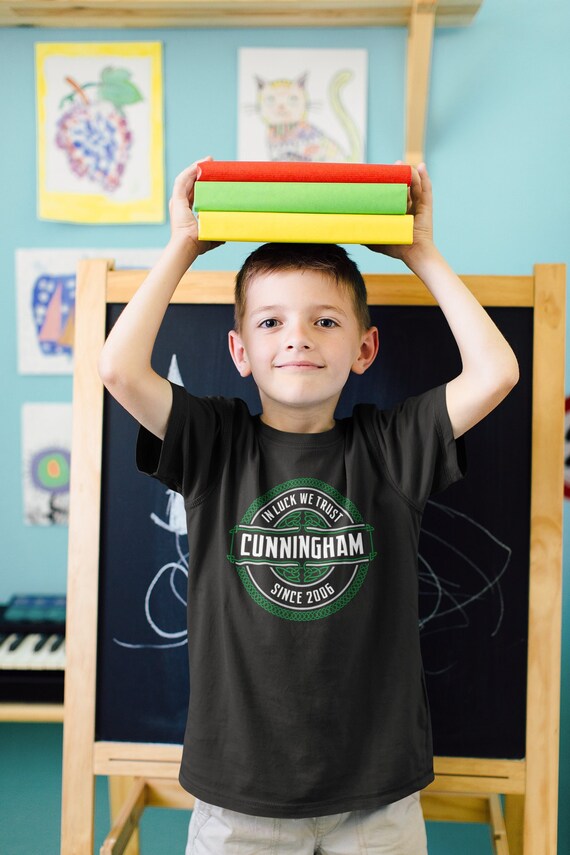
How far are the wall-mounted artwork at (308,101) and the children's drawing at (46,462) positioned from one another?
2.31 feet

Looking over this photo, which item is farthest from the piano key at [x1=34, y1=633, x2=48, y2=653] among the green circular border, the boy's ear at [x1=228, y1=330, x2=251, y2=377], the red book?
the red book

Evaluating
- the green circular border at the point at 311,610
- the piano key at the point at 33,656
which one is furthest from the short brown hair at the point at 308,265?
the piano key at the point at 33,656

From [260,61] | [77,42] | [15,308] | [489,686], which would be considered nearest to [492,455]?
[489,686]

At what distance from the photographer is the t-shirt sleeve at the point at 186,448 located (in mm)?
941

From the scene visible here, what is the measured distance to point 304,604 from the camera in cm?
94

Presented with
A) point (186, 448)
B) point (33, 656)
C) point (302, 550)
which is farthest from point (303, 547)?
point (33, 656)

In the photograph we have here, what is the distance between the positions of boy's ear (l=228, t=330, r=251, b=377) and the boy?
25 mm

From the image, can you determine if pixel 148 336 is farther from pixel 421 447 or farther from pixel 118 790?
pixel 118 790

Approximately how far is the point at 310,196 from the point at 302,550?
17.0 inches

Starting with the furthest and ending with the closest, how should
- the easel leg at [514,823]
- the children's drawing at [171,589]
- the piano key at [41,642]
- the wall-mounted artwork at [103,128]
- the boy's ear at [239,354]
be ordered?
the wall-mounted artwork at [103,128] → the piano key at [41,642] → the easel leg at [514,823] → the children's drawing at [171,589] → the boy's ear at [239,354]

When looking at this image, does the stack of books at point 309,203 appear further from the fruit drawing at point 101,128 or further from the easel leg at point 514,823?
the easel leg at point 514,823

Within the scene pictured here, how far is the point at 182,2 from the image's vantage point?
1.33 m

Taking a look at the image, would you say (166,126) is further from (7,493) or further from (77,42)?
(7,493)

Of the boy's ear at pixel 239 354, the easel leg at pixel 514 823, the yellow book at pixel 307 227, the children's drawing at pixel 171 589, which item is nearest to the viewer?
the yellow book at pixel 307 227
